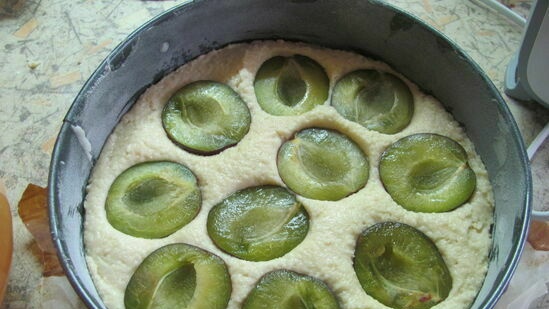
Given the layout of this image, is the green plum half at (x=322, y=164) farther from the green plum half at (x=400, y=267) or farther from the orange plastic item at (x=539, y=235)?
the orange plastic item at (x=539, y=235)

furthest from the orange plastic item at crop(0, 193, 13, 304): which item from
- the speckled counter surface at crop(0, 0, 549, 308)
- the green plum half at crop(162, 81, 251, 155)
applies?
the green plum half at crop(162, 81, 251, 155)

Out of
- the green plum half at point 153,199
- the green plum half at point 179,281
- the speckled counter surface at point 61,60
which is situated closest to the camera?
the green plum half at point 179,281

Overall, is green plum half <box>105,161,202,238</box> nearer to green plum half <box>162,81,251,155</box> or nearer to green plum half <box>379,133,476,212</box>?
green plum half <box>162,81,251,155</box>

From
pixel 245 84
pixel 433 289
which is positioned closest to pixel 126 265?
pixel 245 84

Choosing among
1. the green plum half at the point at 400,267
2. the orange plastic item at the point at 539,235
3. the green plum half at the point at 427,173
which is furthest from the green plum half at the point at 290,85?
the orange plastic item at the point at 539,235

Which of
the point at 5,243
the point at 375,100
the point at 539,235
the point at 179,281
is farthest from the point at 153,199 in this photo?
the point at 539,235

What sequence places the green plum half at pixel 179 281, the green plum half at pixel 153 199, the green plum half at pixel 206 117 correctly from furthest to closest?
1. the green plum half at pixel 206 117
2. the green plum half at pixel 153 199
3. the green plum half at pixel 179 281

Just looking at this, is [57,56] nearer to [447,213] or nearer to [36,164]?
[36,164]
